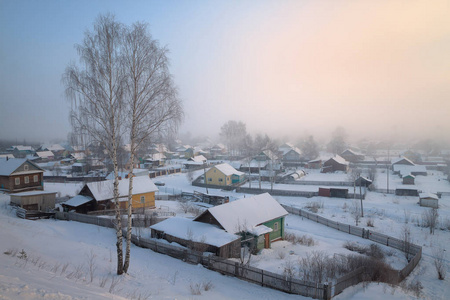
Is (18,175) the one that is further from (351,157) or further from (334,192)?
(351,157)

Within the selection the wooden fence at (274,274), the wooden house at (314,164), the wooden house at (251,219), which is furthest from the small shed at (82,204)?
the wooden house at (314,164)

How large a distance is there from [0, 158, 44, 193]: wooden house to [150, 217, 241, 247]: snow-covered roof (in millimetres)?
25081

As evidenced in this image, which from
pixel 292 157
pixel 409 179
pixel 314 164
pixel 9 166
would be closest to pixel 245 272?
pixel 9 166

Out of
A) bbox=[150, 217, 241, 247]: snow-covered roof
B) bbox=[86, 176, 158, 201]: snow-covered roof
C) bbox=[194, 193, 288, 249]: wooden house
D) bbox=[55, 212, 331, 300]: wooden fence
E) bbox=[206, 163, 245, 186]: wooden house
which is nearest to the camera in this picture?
bbox=[55, 212, 331, 300]: wooden fence

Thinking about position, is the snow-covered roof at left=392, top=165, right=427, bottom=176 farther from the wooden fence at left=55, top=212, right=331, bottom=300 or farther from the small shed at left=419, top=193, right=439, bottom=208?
the wooden fence at left=55, top=212, right=331, bottom=300

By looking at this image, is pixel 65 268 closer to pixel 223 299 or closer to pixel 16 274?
pixel 16 274

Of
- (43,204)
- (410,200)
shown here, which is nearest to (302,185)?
(410,200)

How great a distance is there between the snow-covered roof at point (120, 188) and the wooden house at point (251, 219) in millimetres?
12691

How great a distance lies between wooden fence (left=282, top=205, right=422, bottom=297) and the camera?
1278cm

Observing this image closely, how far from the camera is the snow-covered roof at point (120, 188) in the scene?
28.8 m

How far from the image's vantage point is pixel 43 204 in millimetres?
28531

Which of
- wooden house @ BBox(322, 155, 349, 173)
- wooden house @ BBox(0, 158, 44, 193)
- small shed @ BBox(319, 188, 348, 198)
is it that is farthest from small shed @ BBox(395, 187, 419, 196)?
wooden house @ BBox(0, 158, 44, 193)

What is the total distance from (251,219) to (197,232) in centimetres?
459

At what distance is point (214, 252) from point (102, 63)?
12072 millimetres
